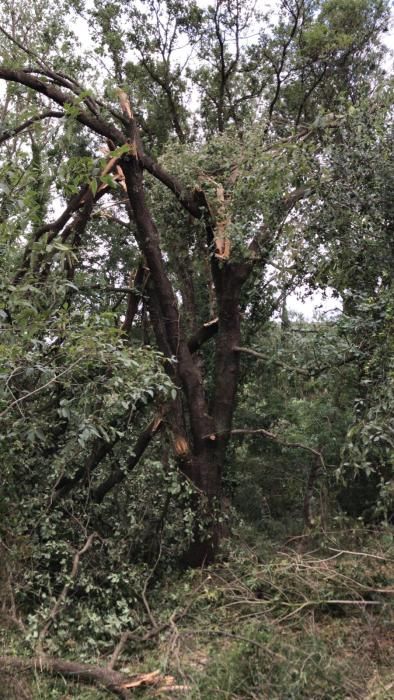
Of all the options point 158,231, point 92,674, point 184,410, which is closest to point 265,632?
point 92,674

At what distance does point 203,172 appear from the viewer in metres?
7.71

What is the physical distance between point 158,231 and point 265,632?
5.49 meters

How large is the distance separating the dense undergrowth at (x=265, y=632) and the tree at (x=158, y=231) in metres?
1.12

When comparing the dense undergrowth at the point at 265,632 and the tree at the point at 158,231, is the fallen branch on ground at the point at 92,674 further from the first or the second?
the tree at the point at 158,231

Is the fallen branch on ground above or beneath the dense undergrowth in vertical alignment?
beneath

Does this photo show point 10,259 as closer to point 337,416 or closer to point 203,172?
point 203,172

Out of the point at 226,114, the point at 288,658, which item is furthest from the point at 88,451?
the point at 226,114

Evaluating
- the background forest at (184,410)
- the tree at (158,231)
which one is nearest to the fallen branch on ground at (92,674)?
the background forest at (184,410)

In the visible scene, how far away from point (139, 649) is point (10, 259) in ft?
10.7

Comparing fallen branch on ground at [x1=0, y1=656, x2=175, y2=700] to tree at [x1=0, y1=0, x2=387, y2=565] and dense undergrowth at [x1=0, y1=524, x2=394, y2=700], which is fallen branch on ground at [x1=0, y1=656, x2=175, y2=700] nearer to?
dense undergrowth at [x1=0, y1=524, x2=394, y2=700]

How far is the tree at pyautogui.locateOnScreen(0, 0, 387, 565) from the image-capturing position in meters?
4.38

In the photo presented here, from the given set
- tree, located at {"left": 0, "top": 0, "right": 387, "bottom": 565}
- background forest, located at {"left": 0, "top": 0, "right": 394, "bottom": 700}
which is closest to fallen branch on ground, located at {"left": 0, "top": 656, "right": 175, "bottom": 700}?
background forest, located at {"left": 0, "top": 0, "right": 394, "bottom": 700}

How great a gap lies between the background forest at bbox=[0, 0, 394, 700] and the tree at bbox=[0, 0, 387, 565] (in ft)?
0.12

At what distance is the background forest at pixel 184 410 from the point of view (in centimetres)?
419
